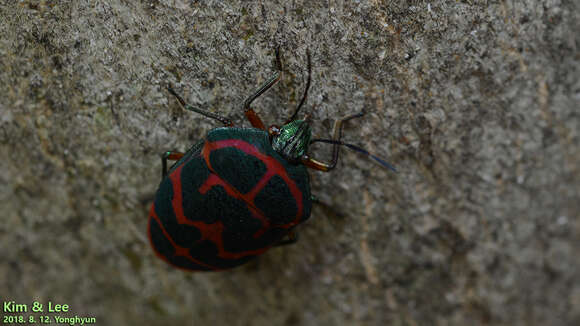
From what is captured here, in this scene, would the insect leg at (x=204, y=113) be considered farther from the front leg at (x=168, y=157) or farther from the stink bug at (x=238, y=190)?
the front leg at (x=168, y=157)

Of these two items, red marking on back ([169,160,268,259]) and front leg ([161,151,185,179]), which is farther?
front leg ([161,151,185,179])

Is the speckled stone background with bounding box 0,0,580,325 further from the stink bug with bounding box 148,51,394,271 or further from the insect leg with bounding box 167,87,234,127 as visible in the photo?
the stink bug with bounding box 148,51,394,271

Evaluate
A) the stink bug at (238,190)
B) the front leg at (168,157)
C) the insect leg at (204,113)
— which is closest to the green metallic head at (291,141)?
the stink bug at (238,190)

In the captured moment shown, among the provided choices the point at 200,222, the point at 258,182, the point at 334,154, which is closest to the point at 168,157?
the point at 200,222

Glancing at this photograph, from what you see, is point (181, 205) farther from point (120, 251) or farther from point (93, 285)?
point (93, 285)

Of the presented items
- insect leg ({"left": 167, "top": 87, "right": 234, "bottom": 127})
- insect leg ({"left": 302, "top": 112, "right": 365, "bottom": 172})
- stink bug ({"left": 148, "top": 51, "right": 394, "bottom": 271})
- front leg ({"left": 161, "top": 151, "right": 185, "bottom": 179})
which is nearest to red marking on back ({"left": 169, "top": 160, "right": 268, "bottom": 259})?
stink bug ({"left": 148, "top": 51, "right": 394, "bottom": 271})

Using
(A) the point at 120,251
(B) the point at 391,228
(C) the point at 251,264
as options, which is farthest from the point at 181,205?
(B) the point at 391,228

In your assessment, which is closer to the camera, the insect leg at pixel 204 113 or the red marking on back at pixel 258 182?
the red marking on back at pixel 258 182
